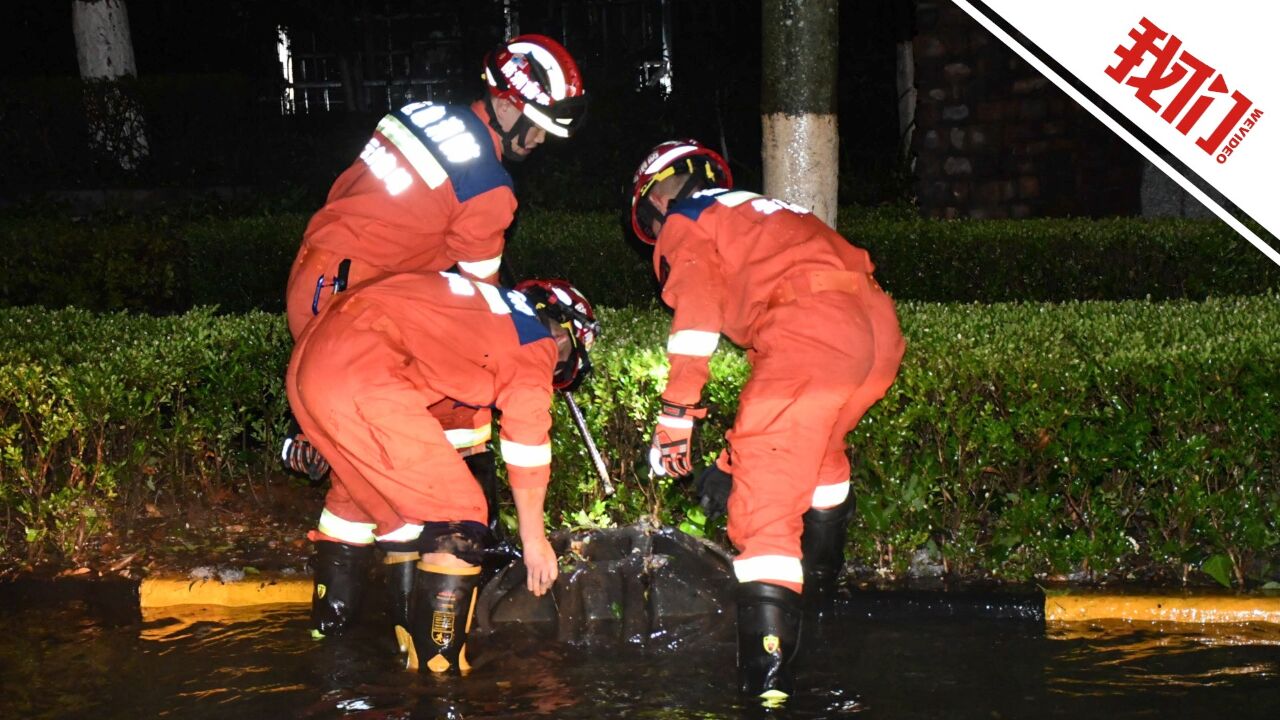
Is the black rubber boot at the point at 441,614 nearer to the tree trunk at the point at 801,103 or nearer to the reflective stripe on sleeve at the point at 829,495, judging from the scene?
the reflective stripe on sleeve at the point at 829,495

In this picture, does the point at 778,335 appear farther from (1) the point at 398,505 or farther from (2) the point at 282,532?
(2) the point at 282,532

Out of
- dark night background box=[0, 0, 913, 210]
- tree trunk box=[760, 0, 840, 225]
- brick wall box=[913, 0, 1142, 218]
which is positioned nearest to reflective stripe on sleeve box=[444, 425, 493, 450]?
tree trunk box=[760, 0, 840, 225]

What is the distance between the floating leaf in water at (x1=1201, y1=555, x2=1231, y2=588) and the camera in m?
5.63

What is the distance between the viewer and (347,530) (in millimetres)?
5570

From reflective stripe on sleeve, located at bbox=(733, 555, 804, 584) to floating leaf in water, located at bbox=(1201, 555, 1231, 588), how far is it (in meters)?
1.80

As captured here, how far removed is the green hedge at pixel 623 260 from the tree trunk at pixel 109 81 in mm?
4724

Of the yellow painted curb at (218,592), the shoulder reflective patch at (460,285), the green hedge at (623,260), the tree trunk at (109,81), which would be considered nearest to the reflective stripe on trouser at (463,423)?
the shoulder reflective patch at (460,285)

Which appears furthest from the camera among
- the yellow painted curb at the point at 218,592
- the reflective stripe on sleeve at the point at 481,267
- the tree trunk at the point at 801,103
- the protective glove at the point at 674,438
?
the tree trunk at the point at 801,103

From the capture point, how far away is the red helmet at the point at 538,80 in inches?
228

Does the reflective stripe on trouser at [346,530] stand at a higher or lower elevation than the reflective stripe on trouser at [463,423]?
lower

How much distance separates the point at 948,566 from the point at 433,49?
1564cm

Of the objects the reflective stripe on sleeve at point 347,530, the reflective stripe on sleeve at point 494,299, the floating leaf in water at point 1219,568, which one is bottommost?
the floating leaf in water at point 1219,568

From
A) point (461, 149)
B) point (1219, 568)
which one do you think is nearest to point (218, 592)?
point (461, 149)

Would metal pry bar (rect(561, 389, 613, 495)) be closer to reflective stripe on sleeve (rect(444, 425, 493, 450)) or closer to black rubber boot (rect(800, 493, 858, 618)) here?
reflective stripe on sleeve (rect(444, 425, 493, 450))
